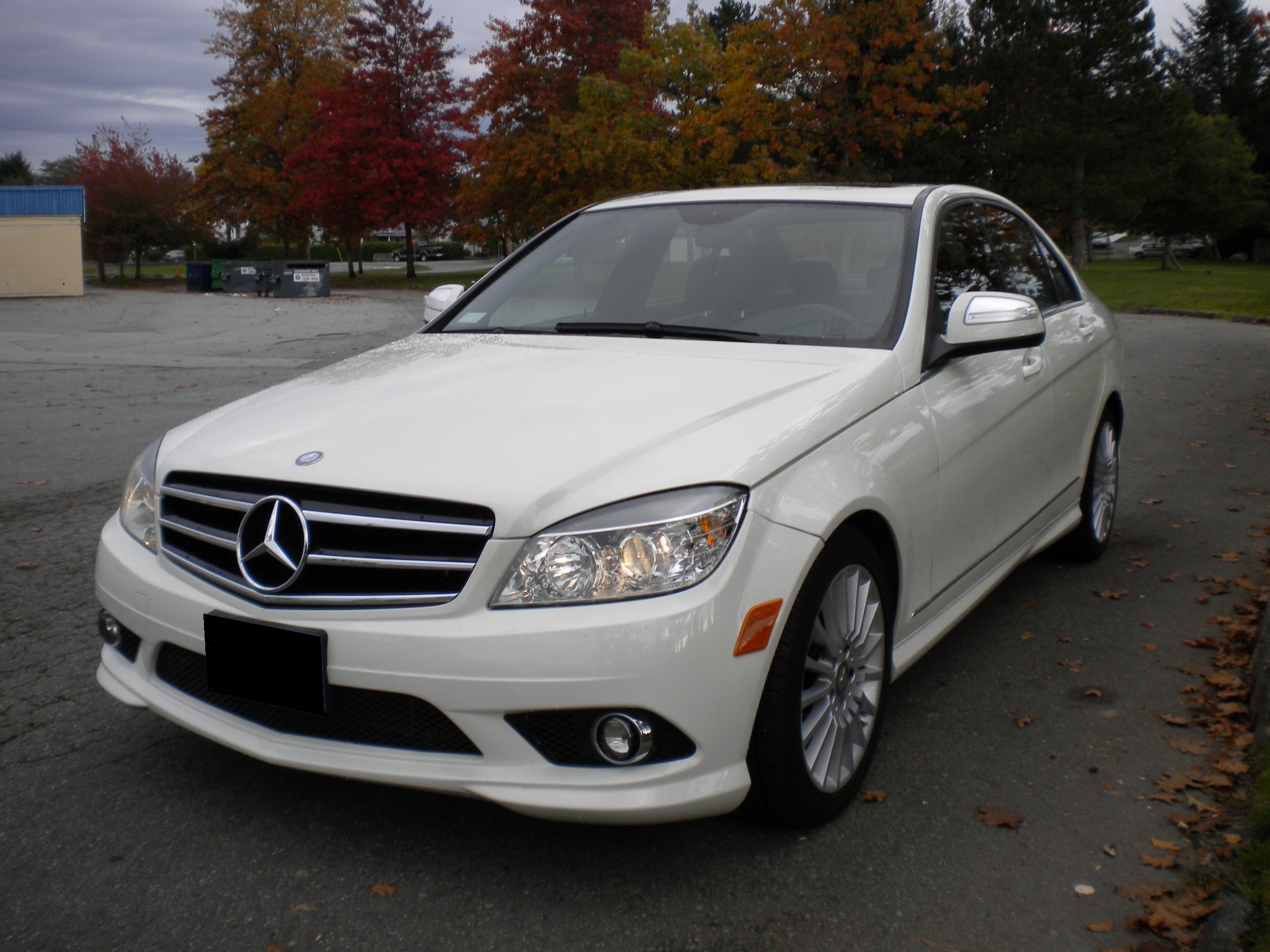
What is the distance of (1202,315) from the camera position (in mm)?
22844

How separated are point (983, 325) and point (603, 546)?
159 cm

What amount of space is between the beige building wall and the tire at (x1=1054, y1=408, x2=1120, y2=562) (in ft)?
109

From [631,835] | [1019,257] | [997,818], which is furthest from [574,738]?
[1019,257]

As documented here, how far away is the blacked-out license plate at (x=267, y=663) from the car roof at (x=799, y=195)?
2419mm

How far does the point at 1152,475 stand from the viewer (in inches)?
292

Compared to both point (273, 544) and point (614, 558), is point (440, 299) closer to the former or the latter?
point (273, 544)

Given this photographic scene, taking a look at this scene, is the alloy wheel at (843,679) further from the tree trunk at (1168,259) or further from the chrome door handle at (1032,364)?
the tree trunk at (1168,259)

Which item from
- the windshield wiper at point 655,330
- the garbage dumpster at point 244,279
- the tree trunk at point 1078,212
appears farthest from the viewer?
the tree trunk at point 1078,212

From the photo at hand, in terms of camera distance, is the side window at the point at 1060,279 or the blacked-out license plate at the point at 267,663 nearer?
the blacked-out license plate at the point at 267,663

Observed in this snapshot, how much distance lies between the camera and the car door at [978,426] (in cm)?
341

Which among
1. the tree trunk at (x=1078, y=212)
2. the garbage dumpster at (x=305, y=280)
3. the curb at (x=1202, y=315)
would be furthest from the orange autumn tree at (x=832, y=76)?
the tree trunk at (x=1078, y=212)

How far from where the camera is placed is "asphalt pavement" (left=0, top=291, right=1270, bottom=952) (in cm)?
248

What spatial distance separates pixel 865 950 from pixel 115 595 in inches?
79.1

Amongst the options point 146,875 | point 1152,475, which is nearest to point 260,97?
point 1152,475
